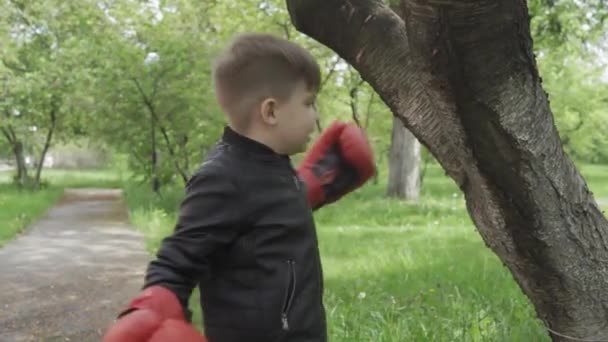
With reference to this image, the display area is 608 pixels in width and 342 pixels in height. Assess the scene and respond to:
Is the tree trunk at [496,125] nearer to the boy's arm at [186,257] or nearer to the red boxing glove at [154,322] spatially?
the boy's arm at [186,257]

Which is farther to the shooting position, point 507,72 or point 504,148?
point 504,148

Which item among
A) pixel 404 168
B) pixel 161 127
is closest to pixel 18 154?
pixel 161 127

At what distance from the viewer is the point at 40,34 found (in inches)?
861

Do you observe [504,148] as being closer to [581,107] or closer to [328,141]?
[328,141]

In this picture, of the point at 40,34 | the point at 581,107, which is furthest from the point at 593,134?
the point at 40,34

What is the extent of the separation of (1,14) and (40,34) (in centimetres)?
513

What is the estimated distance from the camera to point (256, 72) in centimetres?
199

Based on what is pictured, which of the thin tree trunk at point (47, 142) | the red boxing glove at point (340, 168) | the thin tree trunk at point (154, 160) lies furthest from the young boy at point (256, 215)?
the thin tree trunk at point (47, 142)

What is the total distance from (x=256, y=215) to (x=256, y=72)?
0.41 m

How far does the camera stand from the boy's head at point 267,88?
1.99 metres

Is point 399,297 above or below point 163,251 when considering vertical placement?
below

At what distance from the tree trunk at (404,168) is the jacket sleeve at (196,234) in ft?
48.1

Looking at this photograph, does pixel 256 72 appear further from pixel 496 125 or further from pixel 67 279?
pixel 67 279

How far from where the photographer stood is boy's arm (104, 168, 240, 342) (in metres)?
1.68
